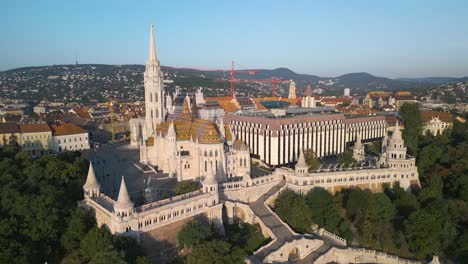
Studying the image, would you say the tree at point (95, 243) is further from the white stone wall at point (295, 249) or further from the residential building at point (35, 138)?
the residential building at point (35, 138)

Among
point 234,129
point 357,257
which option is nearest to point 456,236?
point 357,257

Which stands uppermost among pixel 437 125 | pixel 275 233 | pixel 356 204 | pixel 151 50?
pixel 151 50

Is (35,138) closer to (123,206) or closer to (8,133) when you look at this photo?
(8,133)

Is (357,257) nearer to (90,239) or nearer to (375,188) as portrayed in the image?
(375,188)

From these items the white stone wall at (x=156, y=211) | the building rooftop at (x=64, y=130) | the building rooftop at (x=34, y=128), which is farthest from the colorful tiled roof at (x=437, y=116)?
the building rooftop at (x=34, y=128)

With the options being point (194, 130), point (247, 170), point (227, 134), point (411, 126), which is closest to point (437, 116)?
point (411, 126)
